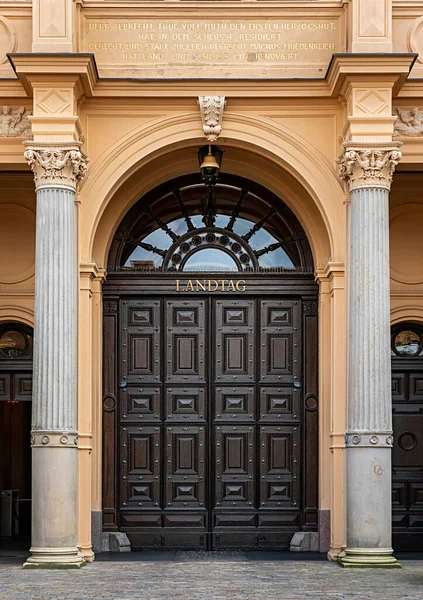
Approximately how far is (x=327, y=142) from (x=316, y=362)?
322 cm

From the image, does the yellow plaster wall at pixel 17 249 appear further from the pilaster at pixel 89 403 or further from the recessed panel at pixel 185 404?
the recessed panel at pixel 185 404

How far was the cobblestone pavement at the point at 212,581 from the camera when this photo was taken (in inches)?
525

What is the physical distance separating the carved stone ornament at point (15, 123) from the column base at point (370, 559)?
6598 mm

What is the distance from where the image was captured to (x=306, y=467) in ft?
60.0

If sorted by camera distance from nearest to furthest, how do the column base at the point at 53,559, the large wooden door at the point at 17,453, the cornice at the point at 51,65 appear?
the column base at the point at 53,559
the cornice at the point at 51,65
the large wooden door at the point at 17,453

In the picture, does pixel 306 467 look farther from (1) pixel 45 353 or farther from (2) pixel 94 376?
(1) pixel 45 353

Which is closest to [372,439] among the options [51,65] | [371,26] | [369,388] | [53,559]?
[369,388]

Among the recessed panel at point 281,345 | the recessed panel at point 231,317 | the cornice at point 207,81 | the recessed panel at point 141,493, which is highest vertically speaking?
the cornice at point 207,81

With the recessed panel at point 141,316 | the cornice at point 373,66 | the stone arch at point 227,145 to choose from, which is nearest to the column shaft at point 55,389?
the stone arch at point 227,145

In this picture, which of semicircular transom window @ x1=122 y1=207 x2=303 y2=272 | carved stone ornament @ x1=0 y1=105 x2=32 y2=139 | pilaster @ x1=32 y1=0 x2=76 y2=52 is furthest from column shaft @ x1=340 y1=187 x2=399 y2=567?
carved stone ornament @ x1=0 y1=105 x2=32 y2=139

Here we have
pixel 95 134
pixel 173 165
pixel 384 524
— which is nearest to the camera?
pixel 384 524

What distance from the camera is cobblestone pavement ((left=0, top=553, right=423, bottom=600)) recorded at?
43.7 feet

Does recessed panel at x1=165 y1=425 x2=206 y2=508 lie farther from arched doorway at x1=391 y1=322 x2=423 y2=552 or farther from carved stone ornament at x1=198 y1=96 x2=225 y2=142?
carved stone ornament at x1=198 y1=96 x2=225 y2=142

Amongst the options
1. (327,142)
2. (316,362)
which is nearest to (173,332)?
(316,362)
